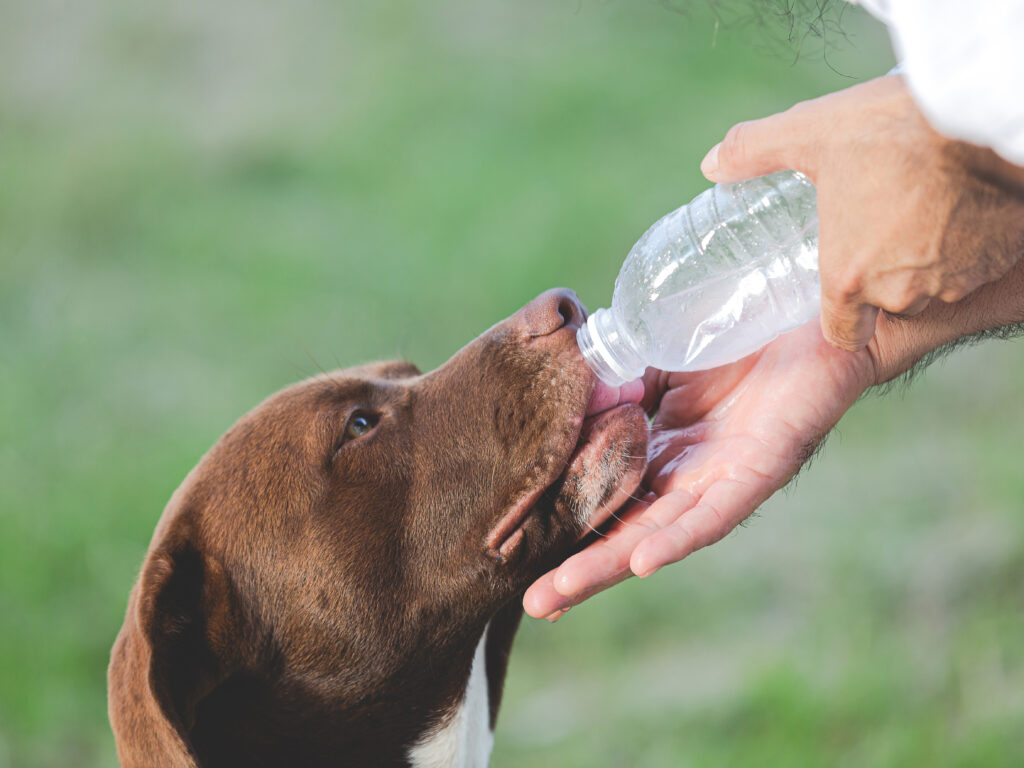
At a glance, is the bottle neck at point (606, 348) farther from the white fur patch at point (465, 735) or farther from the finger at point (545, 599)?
the white fur patch at point (465, 735)

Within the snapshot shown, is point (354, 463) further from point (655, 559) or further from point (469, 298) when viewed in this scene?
point (469, 298)

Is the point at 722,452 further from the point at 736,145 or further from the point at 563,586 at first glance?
the point at 736,145

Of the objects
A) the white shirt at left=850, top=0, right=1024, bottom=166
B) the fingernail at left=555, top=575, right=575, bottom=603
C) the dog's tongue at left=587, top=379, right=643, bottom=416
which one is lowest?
the fingernail at left=555, top=575, right=575, bottom=603

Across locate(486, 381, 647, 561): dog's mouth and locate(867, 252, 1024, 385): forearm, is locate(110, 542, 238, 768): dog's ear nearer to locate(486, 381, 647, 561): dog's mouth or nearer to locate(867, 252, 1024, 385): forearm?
locate(486, 381, 647, 561): dog's mouth

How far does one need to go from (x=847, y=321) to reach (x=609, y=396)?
0.66 metres

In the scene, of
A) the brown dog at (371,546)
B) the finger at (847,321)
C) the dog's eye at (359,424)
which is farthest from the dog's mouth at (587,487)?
the finger at (847,321)

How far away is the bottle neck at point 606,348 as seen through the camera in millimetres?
2500

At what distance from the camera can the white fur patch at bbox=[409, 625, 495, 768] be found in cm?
262

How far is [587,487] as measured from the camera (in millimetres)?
2432

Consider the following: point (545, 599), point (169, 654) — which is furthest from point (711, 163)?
point (169, 654)

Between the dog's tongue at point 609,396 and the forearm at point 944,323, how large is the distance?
0.56 metres

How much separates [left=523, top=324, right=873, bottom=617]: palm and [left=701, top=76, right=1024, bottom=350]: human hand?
55 cm

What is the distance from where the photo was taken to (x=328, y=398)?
2.65m

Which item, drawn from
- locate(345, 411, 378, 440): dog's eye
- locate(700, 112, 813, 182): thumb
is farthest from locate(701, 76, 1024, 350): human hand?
locate(345, 411, 378, 440): dog's eye
